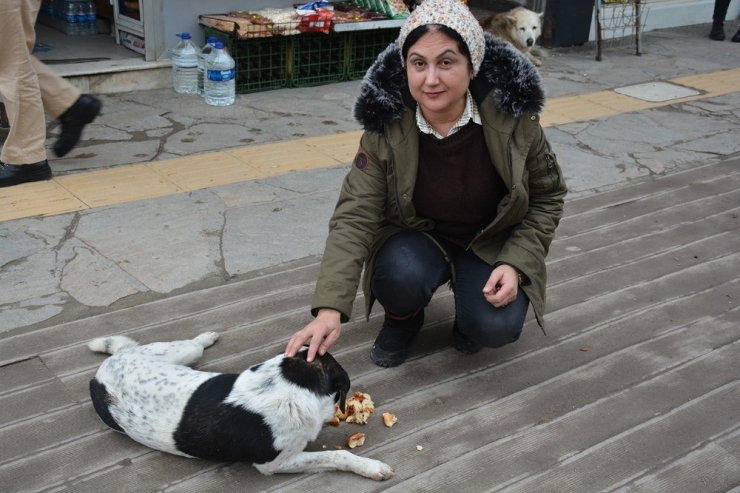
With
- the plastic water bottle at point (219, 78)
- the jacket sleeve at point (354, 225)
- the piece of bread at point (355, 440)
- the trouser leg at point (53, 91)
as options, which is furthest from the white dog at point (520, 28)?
the piece of bread at point (355, 440)

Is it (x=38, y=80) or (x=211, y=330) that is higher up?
(x=38, y=80)

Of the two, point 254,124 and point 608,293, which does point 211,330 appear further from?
point 254,124

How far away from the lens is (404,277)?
318 cm

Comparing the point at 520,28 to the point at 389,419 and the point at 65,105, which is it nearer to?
the point at 65,105

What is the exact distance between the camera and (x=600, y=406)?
321cm

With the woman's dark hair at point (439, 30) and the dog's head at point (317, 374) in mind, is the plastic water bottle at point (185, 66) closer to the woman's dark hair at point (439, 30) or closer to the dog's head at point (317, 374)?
the woman's dark hair at point (439, 30)

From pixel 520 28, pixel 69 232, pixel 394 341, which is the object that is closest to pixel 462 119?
pixel 394 341

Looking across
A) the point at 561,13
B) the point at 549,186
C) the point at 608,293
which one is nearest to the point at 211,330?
the point at 549,186

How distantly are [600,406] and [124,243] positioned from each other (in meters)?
2.57

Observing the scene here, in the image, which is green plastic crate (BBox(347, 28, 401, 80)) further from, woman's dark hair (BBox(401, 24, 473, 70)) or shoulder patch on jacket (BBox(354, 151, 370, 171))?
woman's dark hair (BBox(401, 24, 473, 70))

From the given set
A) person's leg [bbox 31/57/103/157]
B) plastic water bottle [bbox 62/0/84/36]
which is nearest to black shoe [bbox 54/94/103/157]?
person's leg [bbox 31/57/103/157]

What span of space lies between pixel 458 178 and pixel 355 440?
108 cm

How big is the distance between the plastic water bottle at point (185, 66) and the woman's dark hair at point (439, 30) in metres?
4.28

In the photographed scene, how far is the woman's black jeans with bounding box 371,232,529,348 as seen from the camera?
3.18m
